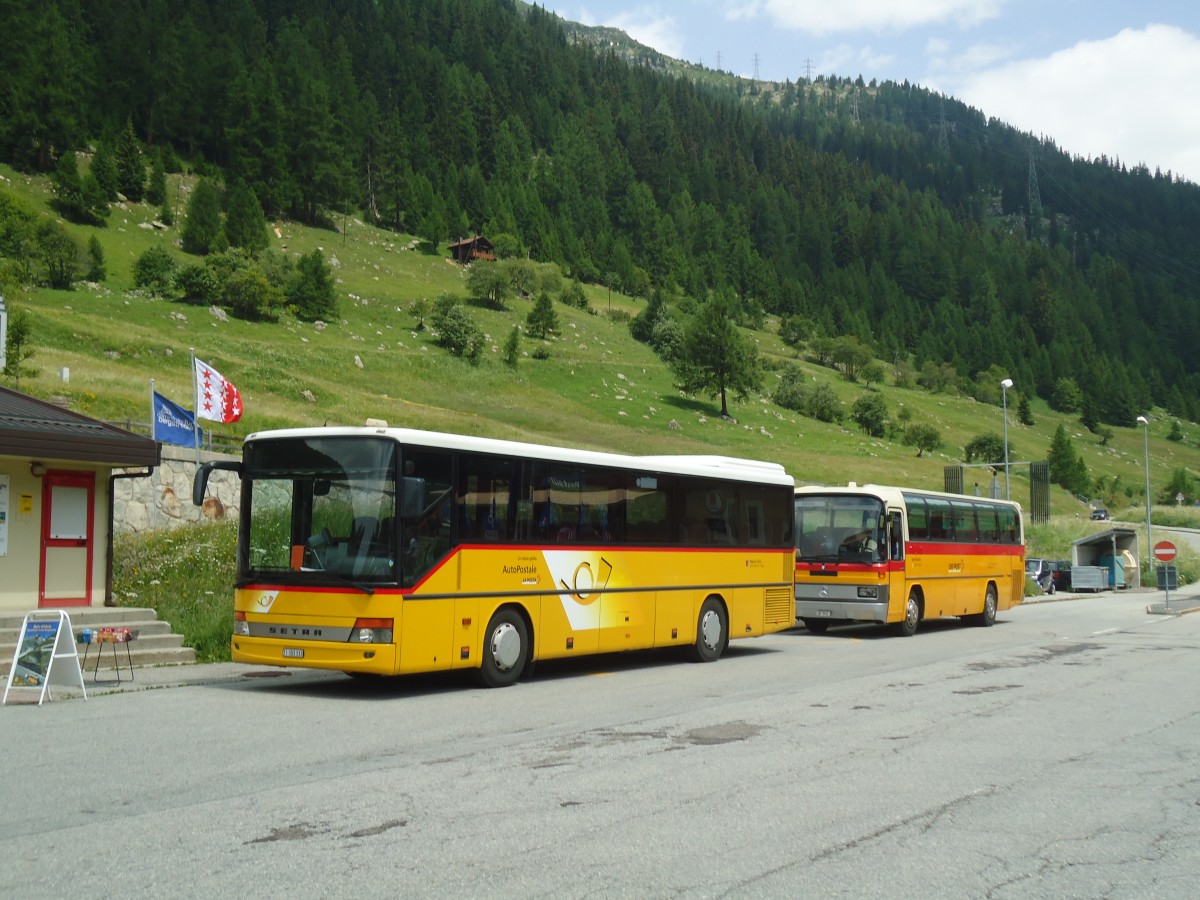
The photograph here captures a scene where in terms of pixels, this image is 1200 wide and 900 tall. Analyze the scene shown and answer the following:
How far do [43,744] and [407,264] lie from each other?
113 metres

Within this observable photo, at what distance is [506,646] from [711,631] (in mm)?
5119

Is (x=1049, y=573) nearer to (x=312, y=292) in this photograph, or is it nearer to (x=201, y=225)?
(x=312, y=292)

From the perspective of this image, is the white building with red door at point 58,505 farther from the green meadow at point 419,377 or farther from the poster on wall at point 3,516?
the green meadow at point 419,377

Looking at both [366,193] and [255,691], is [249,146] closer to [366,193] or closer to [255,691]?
[366,193]

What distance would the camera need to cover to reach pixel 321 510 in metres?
12.9

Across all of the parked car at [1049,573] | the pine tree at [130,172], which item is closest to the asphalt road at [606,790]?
the parked car at [1049,573]

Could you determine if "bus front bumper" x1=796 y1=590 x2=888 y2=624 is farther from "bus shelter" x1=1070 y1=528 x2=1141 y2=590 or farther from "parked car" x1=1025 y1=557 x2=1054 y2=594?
"bus shelter" x1=1070 y1=528 x2=1141 y2=590

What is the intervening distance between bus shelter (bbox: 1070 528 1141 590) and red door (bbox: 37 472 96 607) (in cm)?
4417

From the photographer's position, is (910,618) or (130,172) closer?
(910,618)

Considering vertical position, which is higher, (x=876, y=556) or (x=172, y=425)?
(x=172, y=425)

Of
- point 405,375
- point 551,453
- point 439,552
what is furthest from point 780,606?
point 405,375

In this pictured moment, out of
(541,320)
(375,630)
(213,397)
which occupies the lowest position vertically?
(375,630)

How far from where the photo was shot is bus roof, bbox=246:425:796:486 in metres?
12.9

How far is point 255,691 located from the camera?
13.5m
